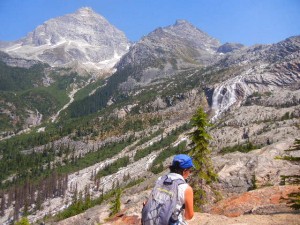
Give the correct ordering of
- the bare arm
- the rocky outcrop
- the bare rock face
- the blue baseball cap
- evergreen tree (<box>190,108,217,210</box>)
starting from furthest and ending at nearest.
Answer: the bare rock face → evergreen tree (<box>190,108,217,210</box>) → the rocky outcrop → the blue baseball cap → the bare arm

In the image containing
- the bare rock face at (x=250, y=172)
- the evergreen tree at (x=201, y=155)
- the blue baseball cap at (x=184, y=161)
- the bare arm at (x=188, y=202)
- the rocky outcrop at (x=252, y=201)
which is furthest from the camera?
the bare rock face at (x=250, y=172)

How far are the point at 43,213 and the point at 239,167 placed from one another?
365 ft

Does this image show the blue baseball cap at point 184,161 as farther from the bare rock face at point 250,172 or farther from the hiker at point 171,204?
A: the bare rock face at point 250,172

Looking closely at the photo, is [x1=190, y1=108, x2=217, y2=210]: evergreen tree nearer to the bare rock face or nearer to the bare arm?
the bare rock face

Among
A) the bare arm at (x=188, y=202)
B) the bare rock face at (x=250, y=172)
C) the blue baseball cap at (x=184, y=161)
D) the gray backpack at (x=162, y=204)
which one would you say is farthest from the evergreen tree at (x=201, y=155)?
the bare arm at (x=188, y=202)

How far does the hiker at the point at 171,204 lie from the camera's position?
32.6ft

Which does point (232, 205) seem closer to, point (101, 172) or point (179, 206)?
point (179, 206)

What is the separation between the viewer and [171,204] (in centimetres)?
996

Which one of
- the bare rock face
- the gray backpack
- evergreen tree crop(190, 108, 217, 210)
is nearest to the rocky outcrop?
evergreen tree crop(190, 108, 217, 210)

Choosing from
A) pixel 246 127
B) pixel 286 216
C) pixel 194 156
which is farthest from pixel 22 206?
pixel 286 216

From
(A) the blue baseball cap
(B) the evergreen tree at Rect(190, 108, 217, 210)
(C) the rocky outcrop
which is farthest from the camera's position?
(B) the evergreen tree at Rect(190, 108, 217, 210)

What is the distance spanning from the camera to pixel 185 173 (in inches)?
417

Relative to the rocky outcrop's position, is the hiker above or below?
above

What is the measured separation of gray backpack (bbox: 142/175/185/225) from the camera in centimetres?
993
